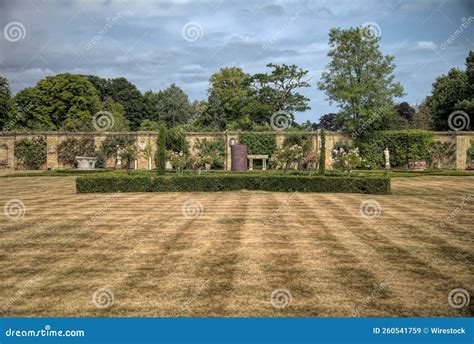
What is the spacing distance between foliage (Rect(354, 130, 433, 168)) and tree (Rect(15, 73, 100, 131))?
105 ft

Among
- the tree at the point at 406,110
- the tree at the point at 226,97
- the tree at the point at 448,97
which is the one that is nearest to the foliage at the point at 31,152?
the tree at the point at 226,97

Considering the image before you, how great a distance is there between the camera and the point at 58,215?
14.1 meters

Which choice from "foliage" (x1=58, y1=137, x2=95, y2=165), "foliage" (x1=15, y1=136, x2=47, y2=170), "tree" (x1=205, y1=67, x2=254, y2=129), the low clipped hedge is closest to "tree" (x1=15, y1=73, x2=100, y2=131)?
"tree" (x1=205, y1=67, x2=254, y2=129)

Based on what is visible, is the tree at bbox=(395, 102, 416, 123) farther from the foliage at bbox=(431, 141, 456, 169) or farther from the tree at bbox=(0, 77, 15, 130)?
the tree at bbox=(0, 77, 15, 130)

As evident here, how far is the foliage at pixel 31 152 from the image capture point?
38.6 m

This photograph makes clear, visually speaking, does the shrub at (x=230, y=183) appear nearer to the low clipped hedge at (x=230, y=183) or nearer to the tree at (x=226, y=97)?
the low clipped hedge at (x=230, y=183)

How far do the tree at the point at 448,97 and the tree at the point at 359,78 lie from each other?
12.7m

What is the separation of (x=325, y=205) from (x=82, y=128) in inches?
1190

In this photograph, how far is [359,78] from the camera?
38469mm

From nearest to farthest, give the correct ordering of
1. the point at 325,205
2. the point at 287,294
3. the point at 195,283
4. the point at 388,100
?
the point at 287,294
the point at 195,283
the point at 325,205
the point at 388,100

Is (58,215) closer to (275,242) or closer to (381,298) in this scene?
(275,242)

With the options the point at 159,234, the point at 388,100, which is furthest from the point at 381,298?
the point at 388,100

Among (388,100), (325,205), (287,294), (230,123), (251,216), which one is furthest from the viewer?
(230,123)

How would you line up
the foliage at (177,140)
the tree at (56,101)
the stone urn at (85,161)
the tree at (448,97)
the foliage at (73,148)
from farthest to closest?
the tree at (56,101) < the tree at (448,97) < the foliage at (73,148) < the foliage at (177,140) < the stone urn at (85,161)
